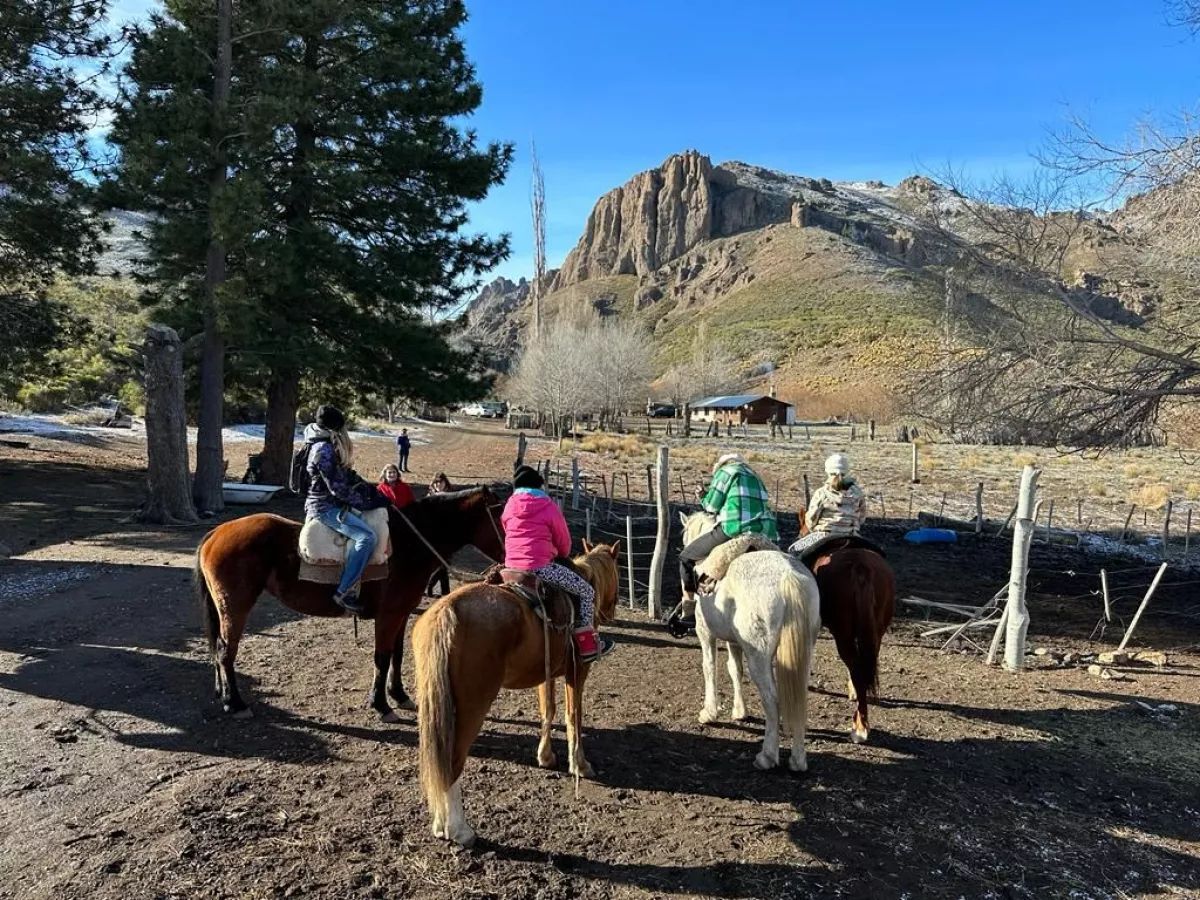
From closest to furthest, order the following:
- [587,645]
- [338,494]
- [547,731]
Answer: [587,645] < [547,731] < [338,494]

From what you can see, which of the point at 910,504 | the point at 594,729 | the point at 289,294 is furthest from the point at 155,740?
the point at 910,504

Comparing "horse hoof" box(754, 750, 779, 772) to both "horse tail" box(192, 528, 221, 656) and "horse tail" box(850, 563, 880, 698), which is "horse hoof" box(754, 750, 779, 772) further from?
"horse tail" box(192, 528, 221, 656)

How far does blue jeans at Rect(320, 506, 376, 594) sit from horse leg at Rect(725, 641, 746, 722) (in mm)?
3054

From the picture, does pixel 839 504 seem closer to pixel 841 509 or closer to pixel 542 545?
pixel 841 509

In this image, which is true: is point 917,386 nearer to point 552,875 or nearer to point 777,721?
point 777,721

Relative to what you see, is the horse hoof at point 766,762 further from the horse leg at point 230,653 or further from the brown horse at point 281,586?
the horse leg at point 230,653

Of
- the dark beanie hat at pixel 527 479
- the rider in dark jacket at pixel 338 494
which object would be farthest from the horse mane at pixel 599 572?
the rider in dark jacket at pixel 338 494

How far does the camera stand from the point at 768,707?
495 centimetres

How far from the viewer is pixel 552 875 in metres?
3.64

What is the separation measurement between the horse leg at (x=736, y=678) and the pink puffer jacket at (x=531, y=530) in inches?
80.2

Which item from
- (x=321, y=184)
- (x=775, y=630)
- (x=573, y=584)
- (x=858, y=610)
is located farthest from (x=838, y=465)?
(x=321, y=184)

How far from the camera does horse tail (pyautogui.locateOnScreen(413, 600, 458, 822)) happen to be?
12.2 feet

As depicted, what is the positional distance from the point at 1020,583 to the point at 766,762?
4.19 m

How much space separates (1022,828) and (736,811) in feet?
5.84
